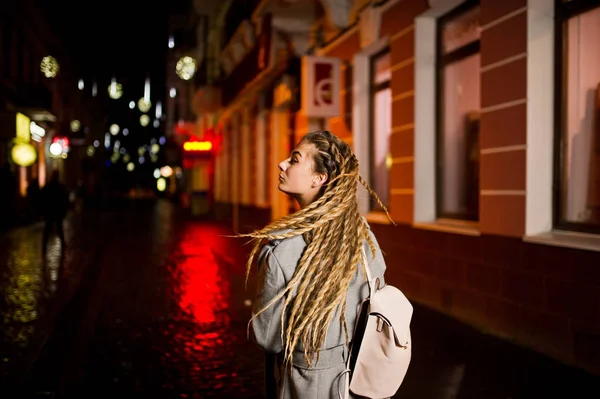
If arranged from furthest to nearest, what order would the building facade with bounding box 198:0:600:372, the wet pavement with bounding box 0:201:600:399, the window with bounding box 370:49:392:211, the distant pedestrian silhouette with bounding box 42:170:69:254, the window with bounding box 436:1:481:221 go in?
the distant pedestrian silhouette with bounding box 42:170:69:254
the window with bounding box 370:49:392:211
the window with bounding box 436:1:481:221
the building facade with bounding box 198:0:600:372
the wet pavement with bounding box 0:201:600:399

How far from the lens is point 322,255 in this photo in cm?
238

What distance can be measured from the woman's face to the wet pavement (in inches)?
113

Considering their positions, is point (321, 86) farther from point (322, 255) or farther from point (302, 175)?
point (322, 255)

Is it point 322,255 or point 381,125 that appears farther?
point 381,125

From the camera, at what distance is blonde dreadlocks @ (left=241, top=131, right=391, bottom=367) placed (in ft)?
7.71

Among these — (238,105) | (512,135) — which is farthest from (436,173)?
(238,105)

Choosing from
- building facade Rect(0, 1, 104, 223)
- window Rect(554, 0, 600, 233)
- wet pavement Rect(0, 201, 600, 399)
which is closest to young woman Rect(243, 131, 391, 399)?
wet pavement Rect(0, 201, 600, 399)

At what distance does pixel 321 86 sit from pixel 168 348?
20.6 feet

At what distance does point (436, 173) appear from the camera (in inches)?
353

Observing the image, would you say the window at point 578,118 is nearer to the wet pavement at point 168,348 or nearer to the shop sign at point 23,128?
the wet pavement at point 168,348

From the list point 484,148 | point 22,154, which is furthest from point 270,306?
point 22,154

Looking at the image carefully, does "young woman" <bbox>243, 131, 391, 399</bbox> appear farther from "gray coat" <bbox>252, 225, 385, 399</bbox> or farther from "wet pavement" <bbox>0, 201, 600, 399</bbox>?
"wet pavement" <bbox>0, 201, 600, 399</bbox>

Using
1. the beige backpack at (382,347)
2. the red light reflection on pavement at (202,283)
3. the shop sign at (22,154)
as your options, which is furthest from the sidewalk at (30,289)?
the beige backpack at (382,347)

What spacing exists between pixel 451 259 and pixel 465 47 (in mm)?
2569
